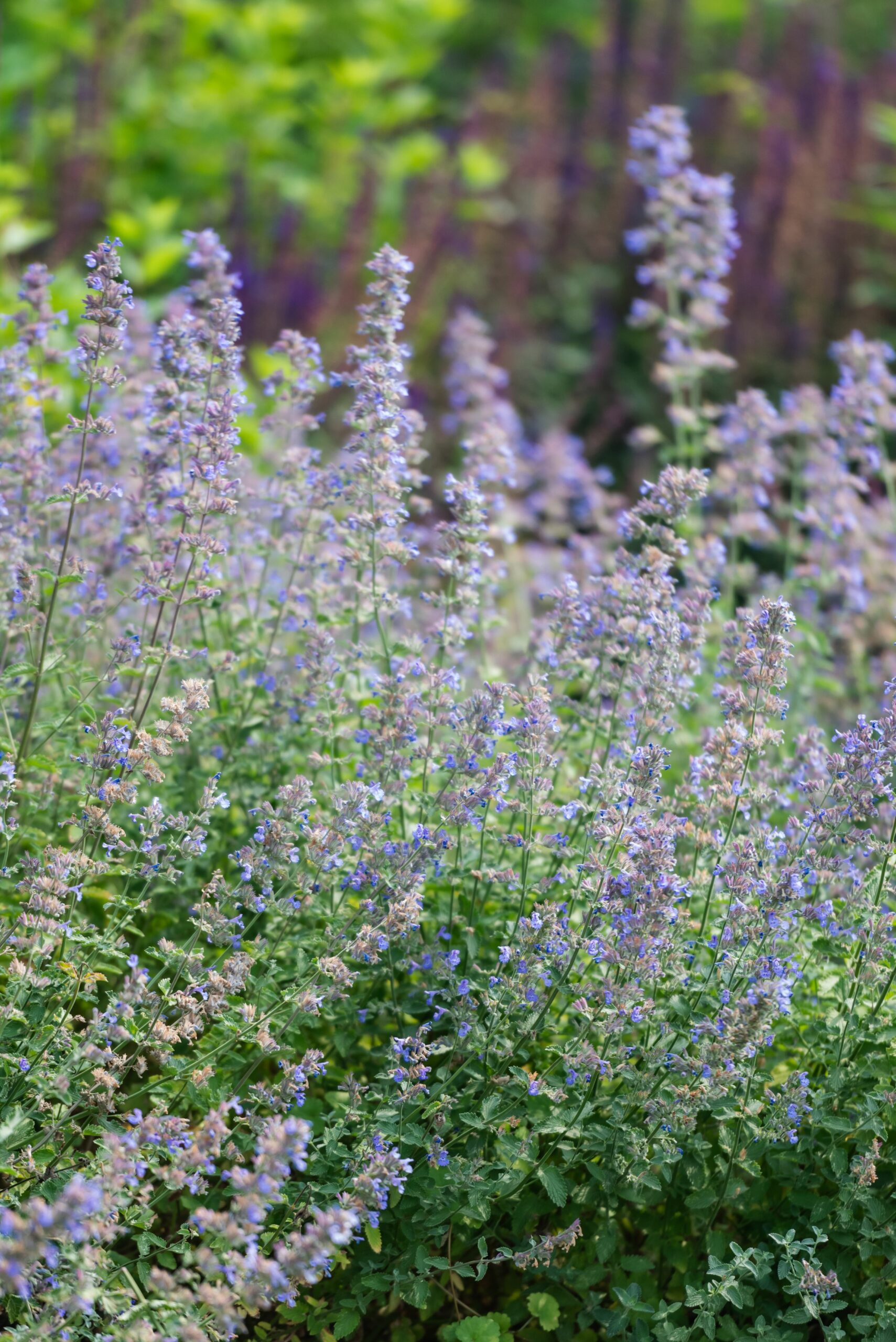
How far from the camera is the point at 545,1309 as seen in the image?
8.94ft

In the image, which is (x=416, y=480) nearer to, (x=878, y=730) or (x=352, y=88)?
(x=878, y=730)

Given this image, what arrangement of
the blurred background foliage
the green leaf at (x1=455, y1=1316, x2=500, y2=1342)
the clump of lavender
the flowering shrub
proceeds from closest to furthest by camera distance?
the flowering shrub, the green leaf at (x1=455, y1=1316, x2=500, y2=1342), the clump of lavender, the blurred background foliage

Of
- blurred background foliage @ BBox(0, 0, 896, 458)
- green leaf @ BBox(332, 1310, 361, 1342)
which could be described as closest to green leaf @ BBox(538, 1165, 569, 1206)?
green leaf @ BBox(332, 1310, 361, 1342)

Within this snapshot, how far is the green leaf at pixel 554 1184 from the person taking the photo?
8.38 ft

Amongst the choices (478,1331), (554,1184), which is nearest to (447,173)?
(554,1184)

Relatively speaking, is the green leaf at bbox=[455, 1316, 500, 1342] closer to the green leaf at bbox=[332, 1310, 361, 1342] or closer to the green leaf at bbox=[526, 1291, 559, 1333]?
the green leaf at bbox=[526, 1291, 559, 1333]

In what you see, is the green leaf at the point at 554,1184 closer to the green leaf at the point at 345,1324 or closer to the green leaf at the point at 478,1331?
the green leaf at the point at 478,1331

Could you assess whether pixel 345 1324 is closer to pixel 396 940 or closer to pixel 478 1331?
pixel 478 1331

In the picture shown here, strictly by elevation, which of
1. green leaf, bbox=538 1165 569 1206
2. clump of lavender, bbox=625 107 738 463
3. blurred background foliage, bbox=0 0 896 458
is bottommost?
blurred background foliage, bbox=0 0 896 458

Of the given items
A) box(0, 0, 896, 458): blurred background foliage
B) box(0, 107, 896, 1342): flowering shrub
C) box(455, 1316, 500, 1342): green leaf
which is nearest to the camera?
box(0, 107, 896, 1342): flowering shrub

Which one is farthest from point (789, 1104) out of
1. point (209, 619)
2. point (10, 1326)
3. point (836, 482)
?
point (836, 482)

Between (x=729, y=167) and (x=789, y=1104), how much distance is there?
7.40 meters

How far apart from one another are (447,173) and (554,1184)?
7.22 metres

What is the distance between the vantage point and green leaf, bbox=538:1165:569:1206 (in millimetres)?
2555
